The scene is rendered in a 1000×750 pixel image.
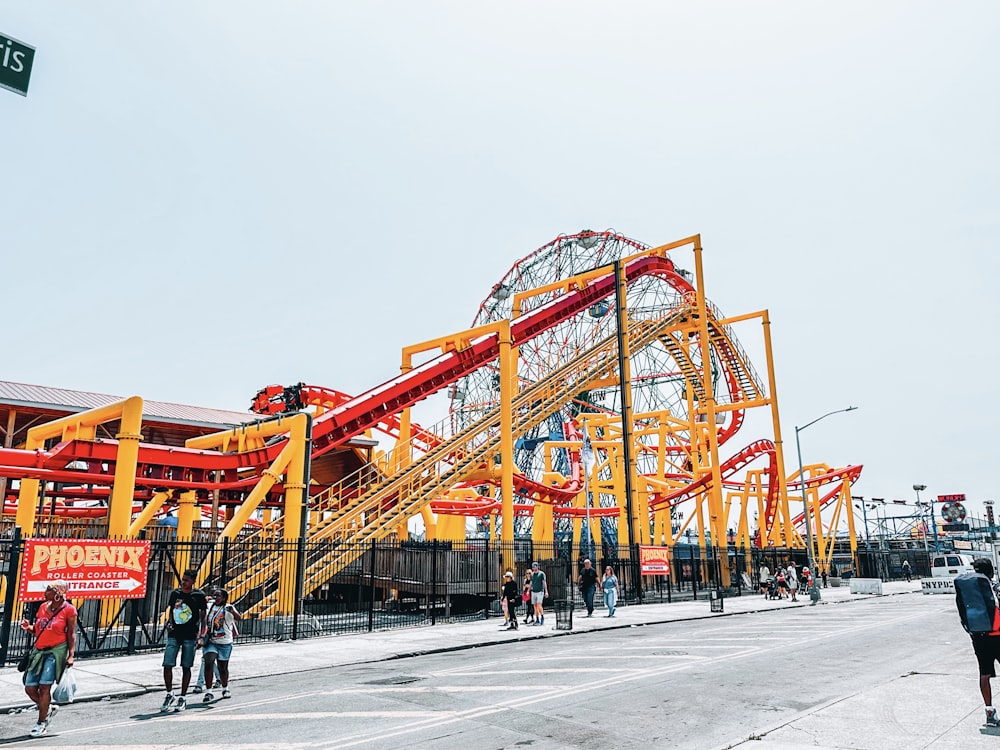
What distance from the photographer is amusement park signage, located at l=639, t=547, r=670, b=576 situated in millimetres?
28359

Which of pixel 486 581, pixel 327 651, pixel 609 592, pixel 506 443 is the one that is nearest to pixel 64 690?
pixel 327 651

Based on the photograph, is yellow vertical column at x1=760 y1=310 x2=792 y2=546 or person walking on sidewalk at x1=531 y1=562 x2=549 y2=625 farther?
yellow vertical column at x1=760 y1=310 x2=792 y2=546

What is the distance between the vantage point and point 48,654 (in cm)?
836

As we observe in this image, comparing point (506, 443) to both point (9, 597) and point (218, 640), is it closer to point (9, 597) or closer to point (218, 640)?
point (9, 597)


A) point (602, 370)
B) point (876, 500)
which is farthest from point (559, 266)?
point (876, 500)

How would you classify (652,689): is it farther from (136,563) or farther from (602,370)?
(602,370)

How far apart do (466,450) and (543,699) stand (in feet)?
64.9

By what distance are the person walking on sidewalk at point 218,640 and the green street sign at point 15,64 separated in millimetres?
6795

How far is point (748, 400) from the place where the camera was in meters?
43.8

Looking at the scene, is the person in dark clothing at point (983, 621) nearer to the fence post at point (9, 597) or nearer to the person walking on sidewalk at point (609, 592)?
the fence post at point (9, 597)

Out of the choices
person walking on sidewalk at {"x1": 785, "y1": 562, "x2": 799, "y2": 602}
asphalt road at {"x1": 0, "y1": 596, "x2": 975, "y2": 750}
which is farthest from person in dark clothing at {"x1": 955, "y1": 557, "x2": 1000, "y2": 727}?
person walking on sidewalk at {"x1": 785, "y1": 562, "x2": 799, "y2": 602}

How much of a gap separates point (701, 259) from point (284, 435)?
23.1 meters

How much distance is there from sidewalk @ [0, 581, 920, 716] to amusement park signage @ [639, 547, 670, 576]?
3.70 metres

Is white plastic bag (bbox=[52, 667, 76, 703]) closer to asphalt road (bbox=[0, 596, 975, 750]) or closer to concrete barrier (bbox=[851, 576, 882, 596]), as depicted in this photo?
asphalt road (bbox=[0, 596, 975, 750])
